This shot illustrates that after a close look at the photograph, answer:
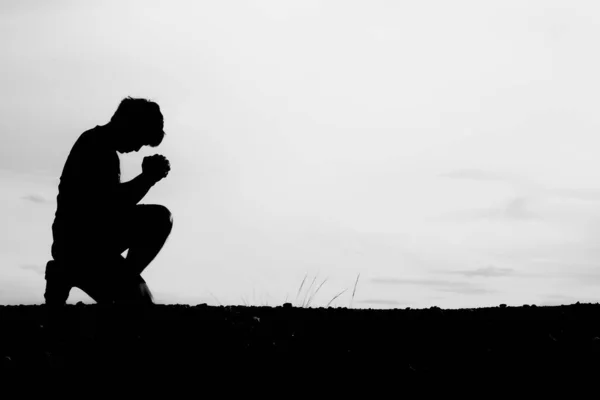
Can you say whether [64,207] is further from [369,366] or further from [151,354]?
[369,366]

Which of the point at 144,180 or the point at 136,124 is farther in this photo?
the point at 136,124

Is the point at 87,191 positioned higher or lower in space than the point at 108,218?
higher

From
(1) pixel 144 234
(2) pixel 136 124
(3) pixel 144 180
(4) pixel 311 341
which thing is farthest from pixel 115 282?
(4) pixel 311 341

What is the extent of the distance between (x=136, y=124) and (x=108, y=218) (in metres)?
0.69

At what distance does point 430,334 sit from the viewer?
426 centimetres

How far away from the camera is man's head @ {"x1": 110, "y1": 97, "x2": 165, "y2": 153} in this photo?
5098 mm

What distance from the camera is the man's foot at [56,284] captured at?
526cm

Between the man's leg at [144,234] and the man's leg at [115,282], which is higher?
the man's leg at [144,234]

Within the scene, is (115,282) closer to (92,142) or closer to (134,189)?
(134,189)

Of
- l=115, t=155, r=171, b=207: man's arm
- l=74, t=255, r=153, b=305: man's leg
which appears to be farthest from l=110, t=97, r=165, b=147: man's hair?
l=74, t=255, r=153, b=305: man's leg

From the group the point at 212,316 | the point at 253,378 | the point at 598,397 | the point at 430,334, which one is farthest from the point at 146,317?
the point at 598,397

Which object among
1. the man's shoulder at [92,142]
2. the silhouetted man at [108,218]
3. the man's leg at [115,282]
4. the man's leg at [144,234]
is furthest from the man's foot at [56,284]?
the man's shoulder at [92,142]

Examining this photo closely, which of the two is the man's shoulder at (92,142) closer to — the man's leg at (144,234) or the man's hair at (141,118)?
the man's hair at (141,118)

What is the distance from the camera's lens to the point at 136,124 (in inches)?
201
